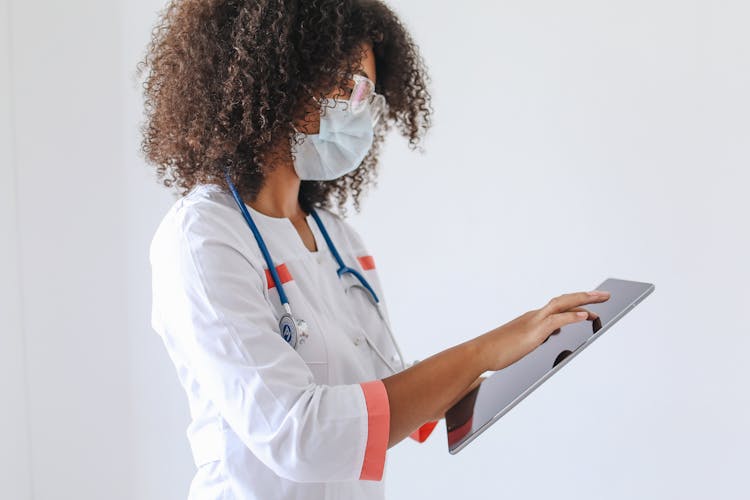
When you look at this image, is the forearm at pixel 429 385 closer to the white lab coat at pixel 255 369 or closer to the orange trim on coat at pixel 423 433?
the white lab coat at pixel 255 369

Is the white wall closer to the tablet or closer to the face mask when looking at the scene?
the face mask

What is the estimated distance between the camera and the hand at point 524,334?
1079mm

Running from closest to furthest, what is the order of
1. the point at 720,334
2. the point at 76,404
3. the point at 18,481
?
the point at 720,334 < the point at 18,481 < the point at 76,404

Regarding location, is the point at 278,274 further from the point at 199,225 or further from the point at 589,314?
the point at 589,314

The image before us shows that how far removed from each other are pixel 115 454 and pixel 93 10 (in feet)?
4.08

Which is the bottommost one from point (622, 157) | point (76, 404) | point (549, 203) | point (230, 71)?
point (76, 404)

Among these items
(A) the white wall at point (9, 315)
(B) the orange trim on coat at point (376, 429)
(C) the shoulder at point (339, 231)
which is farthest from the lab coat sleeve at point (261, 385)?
(A) the white wall at point (9, 315)

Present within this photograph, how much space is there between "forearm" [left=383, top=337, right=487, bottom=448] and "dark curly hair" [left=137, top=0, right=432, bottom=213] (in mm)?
402

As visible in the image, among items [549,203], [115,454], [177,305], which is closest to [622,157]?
[549,203]

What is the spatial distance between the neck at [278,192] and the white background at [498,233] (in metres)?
0.83

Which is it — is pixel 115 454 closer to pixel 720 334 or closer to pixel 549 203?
pixel 549 203

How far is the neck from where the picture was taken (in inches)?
50.0

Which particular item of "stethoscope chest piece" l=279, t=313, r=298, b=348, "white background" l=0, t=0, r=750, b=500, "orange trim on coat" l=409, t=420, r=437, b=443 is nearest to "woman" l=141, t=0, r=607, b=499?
"stethoscope chest piece" l=279, t=313, r=298, b=348

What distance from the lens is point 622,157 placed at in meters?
1.89
